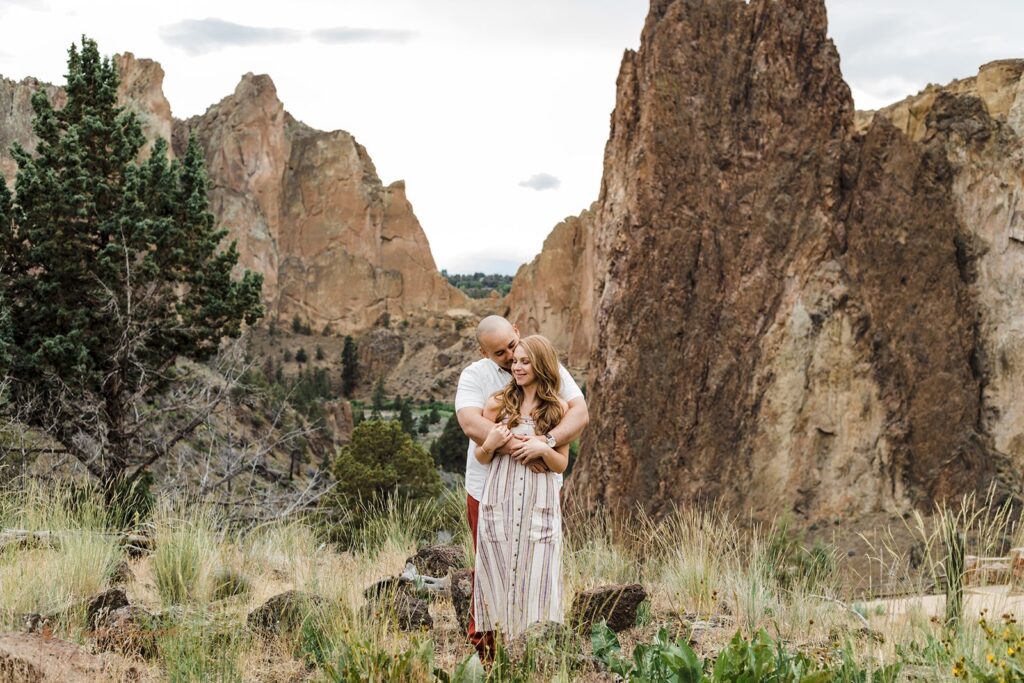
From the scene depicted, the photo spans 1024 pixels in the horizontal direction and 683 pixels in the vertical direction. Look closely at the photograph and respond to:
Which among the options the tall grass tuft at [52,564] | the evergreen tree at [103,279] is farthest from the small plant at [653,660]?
the evergreen tree at [103,279]

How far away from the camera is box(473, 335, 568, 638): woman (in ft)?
13.6

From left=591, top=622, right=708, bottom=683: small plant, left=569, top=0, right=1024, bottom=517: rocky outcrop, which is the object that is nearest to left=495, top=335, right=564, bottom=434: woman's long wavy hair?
left=591, top=622, right=708, bottom=683: small plant

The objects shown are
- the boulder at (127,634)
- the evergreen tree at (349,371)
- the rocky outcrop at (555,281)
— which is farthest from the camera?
the rocky outcrop at (555,281)

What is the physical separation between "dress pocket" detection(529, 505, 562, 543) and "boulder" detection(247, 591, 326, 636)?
4.43 ft

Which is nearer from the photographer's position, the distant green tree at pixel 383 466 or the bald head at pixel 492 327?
the bald head at pixel 492 327

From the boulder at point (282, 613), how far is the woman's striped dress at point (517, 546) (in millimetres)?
1125

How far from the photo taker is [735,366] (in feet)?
86.4

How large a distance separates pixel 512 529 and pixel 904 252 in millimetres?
24603

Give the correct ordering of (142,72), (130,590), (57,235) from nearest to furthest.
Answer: (130,590) < (57,235) < (142,72)

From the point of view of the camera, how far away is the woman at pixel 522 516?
13.6 feet

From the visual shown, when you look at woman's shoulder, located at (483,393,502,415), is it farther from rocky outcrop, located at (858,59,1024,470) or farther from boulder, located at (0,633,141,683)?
rocky outcrop, located at (858,59,1024,470)

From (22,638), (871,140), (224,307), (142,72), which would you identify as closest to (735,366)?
(871,140)

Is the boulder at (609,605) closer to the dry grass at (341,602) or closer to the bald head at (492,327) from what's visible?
the dry grass at (341,602)

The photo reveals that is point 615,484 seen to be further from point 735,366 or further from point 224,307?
point 224,307
